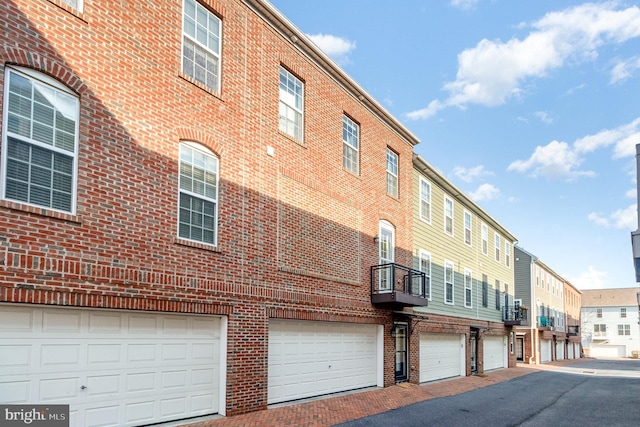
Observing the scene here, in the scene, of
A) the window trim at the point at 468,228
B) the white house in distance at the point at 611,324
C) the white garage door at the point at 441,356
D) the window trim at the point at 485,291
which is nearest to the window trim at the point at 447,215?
the window trim at the point at 468,228

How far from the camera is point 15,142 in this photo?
6.90 m

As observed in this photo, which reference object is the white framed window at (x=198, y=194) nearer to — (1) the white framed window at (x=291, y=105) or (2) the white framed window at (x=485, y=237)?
(1) the white framed window at (x=291, y=105)

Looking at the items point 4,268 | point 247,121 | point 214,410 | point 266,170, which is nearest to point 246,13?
point 247,121

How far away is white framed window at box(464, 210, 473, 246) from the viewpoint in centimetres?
2398

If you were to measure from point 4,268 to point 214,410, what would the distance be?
15.9ft

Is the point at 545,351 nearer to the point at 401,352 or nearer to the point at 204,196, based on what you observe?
the point at 401,352

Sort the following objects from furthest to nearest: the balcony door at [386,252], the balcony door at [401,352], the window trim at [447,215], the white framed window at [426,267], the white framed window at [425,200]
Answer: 1. the window trim at [447,215]
2. the white framed window at [425,200]
3. the white framed window at [426,267]
4. the balcony door at [401,352]
5. the balcony door at [386,252]

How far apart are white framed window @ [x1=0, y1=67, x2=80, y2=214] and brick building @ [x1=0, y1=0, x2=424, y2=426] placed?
0.02 metres

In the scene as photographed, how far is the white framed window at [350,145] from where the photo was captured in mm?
14703

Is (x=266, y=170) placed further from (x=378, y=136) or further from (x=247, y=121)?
(x=378, y=136)

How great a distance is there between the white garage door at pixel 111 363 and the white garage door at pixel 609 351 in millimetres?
66105

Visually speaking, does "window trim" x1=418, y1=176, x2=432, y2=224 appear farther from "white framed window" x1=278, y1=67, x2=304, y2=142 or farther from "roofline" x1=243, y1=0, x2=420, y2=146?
"white framed window" x1=278, y1=67, x2=304, y2=142

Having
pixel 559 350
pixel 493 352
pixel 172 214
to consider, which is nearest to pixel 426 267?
pixel 493 352

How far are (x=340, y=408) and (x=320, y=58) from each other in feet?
29.5
